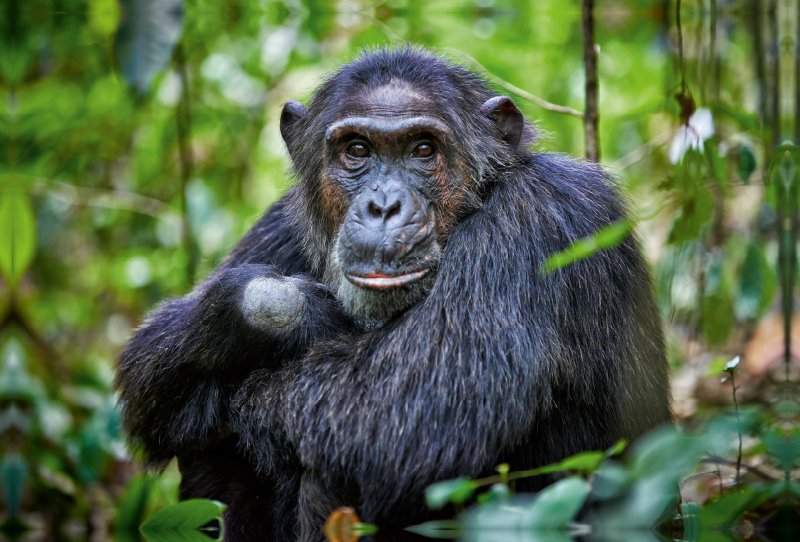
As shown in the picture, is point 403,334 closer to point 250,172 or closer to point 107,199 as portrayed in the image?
point 107,199

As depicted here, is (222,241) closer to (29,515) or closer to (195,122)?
(195,122)

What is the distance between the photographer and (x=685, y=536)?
3.71 meters

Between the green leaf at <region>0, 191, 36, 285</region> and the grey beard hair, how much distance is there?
2.67 meters

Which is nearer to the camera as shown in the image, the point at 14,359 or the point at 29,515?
the point at 14,359

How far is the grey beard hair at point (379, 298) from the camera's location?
157 inches

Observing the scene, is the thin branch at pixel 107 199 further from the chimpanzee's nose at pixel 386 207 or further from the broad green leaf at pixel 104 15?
the chimpanzee's nose at pixel 386 207

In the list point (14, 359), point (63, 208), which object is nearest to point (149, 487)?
point (14, 359)

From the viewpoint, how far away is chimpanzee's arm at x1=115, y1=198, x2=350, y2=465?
4.09m

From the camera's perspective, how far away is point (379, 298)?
4023mm

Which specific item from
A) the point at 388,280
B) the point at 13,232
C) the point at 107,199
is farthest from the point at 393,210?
the point at 107,199

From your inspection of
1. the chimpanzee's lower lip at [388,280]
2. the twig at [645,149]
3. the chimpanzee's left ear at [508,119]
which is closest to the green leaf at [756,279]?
the twig at [645,149]

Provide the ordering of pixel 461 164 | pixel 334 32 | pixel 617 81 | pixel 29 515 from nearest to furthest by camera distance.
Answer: pixel 461 164 → pixel 29 515 → pixel 617 81 → pixel 334 32

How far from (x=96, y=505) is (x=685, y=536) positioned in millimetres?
4807

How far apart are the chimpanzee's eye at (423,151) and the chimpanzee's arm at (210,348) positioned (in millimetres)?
931
